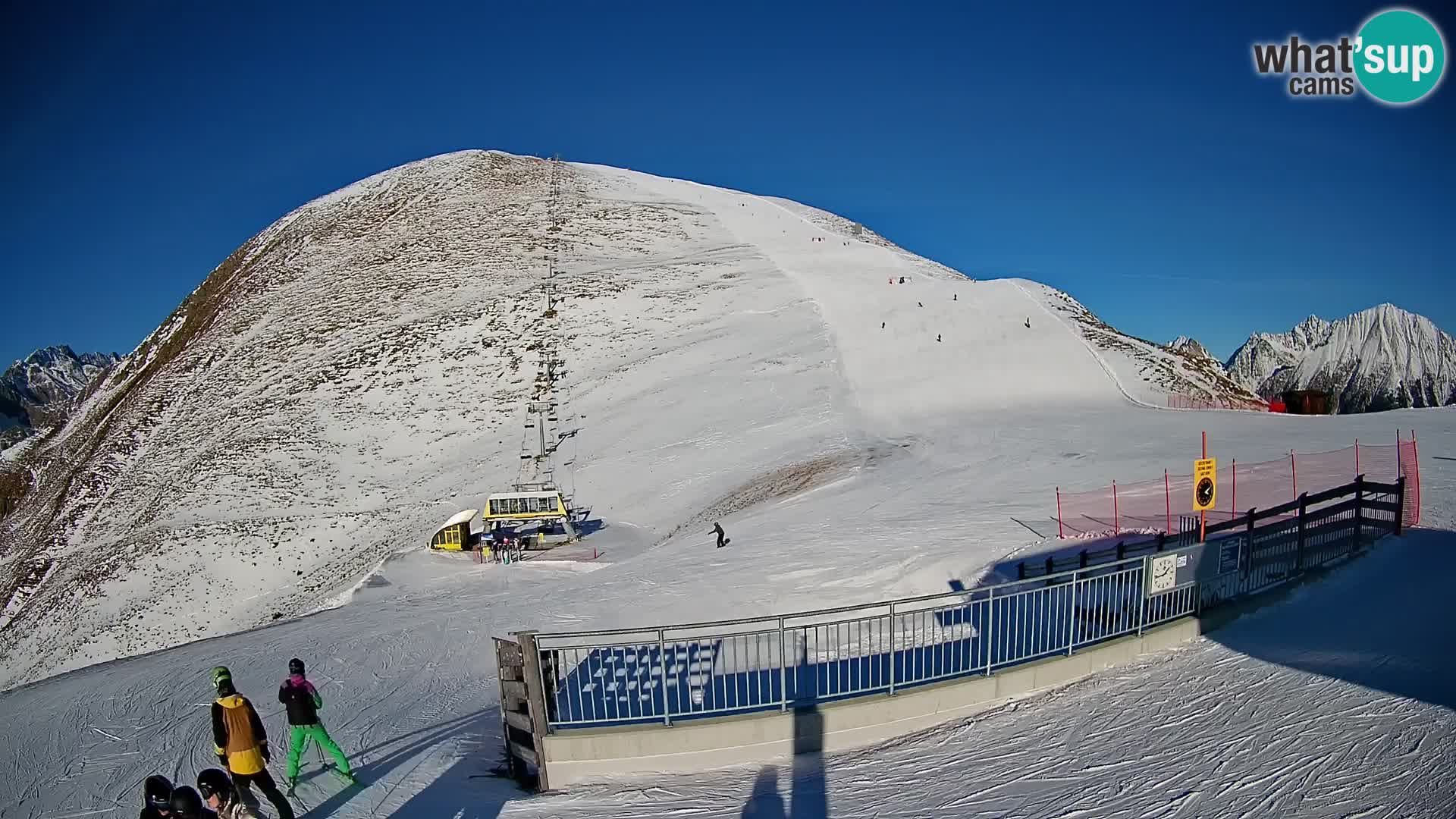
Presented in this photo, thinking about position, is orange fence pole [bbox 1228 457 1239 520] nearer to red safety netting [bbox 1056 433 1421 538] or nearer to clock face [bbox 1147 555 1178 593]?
red safety netting [bbox 1056 433 1421 538]

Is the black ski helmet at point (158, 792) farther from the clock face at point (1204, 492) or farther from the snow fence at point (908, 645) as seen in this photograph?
the clock face at point (1204, 492)

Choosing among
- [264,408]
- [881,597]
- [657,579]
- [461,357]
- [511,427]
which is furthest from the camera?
[461,357]

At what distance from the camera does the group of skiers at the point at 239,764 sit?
5461 mm

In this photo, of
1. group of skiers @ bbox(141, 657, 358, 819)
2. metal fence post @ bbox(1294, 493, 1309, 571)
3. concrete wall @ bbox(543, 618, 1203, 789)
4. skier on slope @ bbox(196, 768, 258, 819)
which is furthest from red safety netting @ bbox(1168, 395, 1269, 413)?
skier on slope @ bbox(196, 768, 258, 819)

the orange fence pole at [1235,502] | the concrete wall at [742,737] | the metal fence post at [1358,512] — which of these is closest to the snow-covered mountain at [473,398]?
the orange fence pole at [1235,502]

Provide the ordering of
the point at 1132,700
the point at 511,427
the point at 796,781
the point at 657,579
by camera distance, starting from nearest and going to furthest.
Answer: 1. the point at 796,781
2. the point at 1132,700
3. the point at 657,579
4. the point at 511,427

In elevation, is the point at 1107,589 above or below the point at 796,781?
above

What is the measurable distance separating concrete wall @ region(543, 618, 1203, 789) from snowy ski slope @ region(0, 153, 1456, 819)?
0.27 meters

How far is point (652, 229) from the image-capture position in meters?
70.4

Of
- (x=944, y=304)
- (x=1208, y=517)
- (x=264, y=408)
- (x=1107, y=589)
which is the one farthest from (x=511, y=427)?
(x=1107, y=589)

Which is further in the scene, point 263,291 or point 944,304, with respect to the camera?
point 263,291

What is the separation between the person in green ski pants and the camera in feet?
26.2

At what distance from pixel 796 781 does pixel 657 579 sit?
11.3 meters

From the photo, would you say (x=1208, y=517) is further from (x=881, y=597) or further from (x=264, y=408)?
(x=264, y=408)
